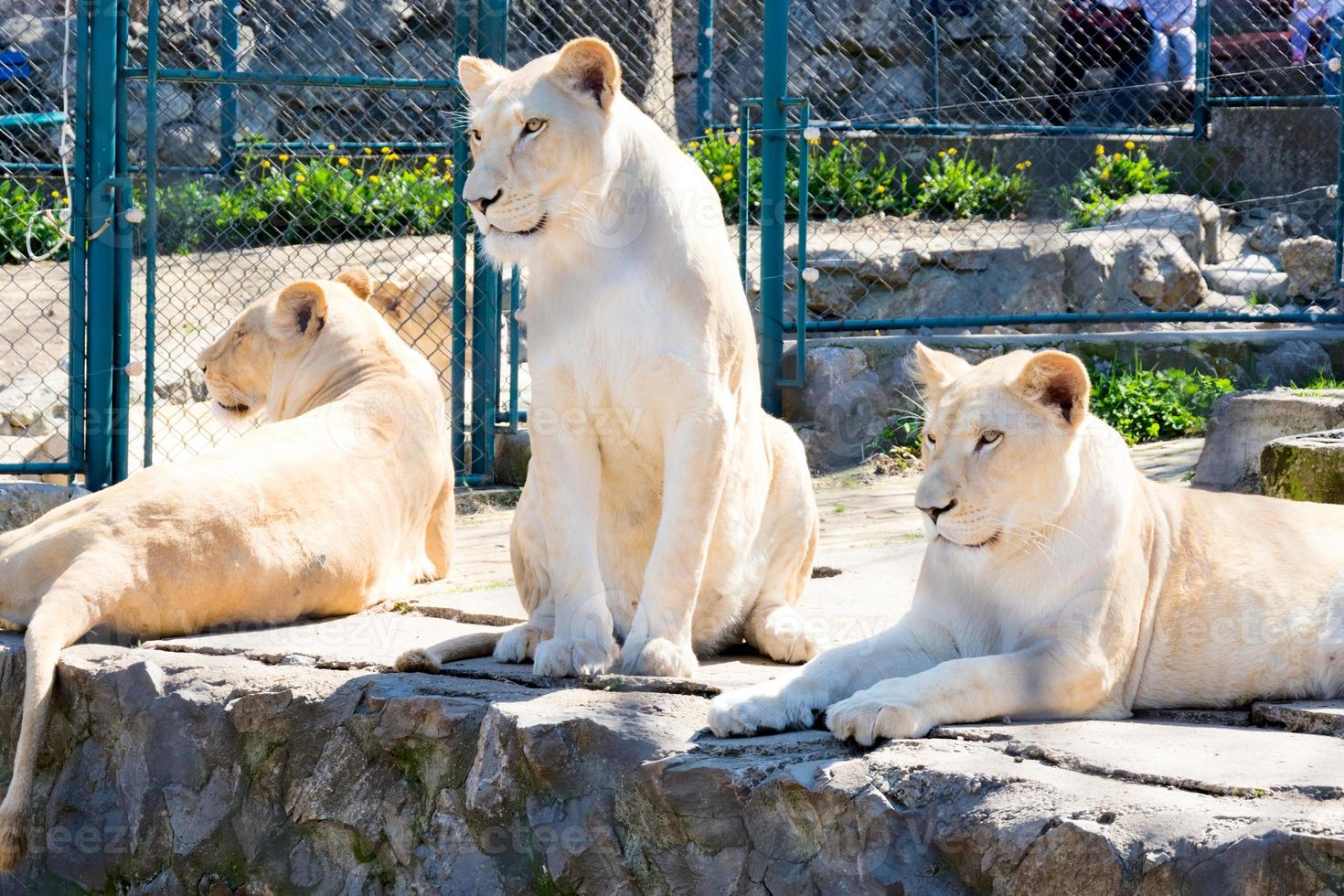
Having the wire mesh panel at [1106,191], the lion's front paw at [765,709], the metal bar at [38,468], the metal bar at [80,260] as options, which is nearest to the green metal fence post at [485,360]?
the wire mesh panel at [1106,191]

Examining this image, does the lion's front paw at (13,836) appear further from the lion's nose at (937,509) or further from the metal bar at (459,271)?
the metal bar at (459,271)

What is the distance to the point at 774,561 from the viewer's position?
425 cm

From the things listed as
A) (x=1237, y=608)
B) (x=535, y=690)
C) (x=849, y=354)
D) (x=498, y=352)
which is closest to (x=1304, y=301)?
(x=849, y=354)

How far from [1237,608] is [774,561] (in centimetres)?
125

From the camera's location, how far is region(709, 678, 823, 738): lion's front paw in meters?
3.27

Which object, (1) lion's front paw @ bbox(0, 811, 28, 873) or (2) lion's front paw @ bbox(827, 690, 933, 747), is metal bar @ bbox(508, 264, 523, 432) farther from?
(2) lion's front paw @ bbox(827, 690, 933, 747)

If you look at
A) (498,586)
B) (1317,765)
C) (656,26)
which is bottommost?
(498,586)

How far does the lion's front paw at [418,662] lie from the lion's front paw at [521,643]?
19 cm

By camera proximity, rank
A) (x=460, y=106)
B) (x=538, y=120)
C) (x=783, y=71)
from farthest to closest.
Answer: (x=783, y=71)
(x=460, y=106)
(x=538, y=120)

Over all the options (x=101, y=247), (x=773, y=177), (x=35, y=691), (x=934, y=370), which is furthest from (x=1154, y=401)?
(x=35, y=691)

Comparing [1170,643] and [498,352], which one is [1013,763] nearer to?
[1170,643]

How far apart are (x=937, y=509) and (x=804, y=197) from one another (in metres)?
4.86

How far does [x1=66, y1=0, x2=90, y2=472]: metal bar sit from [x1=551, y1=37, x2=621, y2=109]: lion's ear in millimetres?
3811

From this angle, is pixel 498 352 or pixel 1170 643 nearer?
pixel 1170 643
